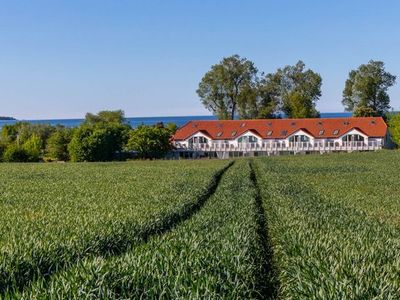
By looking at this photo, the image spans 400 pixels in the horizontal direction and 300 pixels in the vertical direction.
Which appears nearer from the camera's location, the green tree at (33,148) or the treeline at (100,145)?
the treeline at (100,145)

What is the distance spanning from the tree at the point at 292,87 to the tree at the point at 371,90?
7.64m

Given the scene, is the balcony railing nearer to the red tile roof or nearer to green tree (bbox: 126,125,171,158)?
the red tile roof

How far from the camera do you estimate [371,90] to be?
4355 inches

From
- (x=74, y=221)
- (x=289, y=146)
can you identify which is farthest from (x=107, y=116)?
(x=74, y=221)

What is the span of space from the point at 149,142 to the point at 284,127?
25004mm

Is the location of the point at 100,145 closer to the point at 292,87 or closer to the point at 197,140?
the point at 197,140

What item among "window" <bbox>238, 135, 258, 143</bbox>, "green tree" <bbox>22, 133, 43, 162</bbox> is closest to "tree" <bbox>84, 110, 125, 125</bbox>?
"green tree" <bbox>22, 133, 43, 162</bbox>

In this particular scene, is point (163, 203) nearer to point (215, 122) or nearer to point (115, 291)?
point (115, 291)

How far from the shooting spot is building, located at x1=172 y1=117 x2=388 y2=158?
94562 mm

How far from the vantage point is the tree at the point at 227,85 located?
107m

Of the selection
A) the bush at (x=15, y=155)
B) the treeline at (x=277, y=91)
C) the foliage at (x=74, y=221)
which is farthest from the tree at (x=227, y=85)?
the foliage at (x=74, y=221)

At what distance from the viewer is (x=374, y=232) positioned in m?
15.2

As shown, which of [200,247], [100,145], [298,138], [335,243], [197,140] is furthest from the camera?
[197,140]

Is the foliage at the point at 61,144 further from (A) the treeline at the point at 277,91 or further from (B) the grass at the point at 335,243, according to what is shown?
(B) the grass at the point at 335,243
